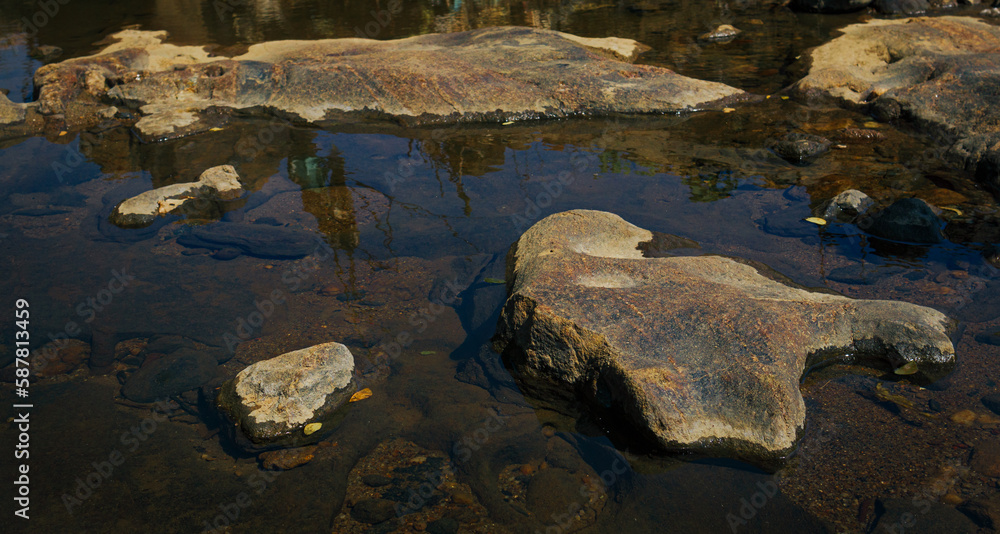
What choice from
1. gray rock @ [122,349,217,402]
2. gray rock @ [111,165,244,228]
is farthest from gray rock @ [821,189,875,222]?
gray rock @ [111,165,244,228]

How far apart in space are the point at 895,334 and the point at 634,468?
72.3 inches

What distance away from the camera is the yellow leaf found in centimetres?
393

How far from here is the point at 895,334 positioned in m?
3.80

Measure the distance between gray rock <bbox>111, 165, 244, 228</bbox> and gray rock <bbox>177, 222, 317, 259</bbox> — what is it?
1.54 feet

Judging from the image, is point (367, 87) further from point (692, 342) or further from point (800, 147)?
point (692, 342)

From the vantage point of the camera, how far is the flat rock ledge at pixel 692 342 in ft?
10.8

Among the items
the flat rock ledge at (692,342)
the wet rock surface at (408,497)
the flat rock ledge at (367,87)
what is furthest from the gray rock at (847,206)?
the wet rock surface at (408,497)

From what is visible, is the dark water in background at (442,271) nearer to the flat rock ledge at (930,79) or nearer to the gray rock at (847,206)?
the gray rock at (847,206)

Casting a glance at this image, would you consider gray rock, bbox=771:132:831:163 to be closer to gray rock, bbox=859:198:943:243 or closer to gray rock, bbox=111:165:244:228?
gray rock, bbox=859:198:943:243

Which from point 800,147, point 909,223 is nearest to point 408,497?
point 909,223

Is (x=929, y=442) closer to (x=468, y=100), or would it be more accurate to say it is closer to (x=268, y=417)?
(x=268, y=417)

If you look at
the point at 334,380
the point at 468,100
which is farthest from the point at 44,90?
the point at 334,380

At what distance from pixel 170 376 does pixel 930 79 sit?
9279 mm

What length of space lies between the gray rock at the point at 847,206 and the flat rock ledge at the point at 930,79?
144 centimetres
